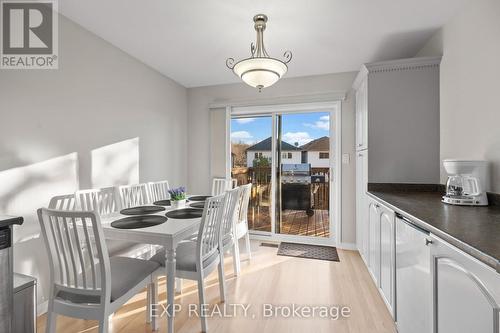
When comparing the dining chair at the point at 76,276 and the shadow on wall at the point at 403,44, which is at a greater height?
the shadow on wall at the point at 403,44

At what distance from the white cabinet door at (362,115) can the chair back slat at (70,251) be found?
241 centimetres

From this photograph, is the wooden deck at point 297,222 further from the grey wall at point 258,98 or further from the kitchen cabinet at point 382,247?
the kitchen cabinet at point 382,247

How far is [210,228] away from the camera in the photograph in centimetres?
176

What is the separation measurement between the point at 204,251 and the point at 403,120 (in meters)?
2.19

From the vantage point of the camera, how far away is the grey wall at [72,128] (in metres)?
1.73

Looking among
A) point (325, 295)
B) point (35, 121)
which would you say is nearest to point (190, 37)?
point (35, 121)

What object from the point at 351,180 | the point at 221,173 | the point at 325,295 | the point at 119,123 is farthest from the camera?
the point at 221,173

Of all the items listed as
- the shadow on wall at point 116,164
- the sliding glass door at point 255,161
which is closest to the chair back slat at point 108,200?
the shadow on wall at point 116,164

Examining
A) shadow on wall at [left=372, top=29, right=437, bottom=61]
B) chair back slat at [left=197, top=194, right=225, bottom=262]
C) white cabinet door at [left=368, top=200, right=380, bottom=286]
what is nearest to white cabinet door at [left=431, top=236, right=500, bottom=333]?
white cabinet door at [left=368, top=200, right=380, bottom=286]

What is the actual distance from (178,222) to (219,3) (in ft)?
5.63

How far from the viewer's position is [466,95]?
6.02ft

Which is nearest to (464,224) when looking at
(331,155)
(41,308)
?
(331,155)

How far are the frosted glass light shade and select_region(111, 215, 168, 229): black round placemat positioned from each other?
1275mm

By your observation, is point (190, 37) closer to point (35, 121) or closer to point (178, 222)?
point (35, 121)
